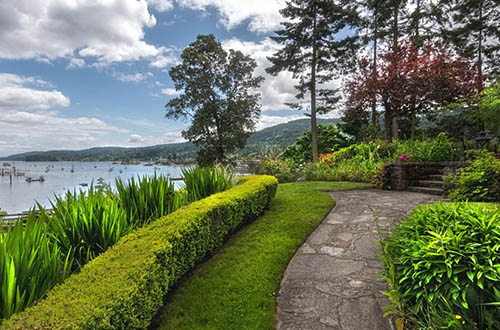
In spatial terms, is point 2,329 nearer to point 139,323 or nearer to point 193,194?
point 139,323

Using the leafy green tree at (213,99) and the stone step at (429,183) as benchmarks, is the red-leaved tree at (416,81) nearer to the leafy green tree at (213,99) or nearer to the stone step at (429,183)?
the stone step at (429,183)

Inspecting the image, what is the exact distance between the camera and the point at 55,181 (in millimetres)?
19344

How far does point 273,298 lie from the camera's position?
231 cm

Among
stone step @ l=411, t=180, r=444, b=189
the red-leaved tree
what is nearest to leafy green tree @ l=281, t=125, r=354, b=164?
the red-leaved tree

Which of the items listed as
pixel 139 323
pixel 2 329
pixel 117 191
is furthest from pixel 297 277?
pixel 117 191

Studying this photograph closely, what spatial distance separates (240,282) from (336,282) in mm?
932

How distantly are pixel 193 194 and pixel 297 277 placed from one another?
7.70ft

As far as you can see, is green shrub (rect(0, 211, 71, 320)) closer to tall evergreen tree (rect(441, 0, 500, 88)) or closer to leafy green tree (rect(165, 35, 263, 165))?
leafy green tree (rect(165, 35, 263, 165))

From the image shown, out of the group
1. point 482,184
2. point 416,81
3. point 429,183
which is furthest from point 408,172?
point 416,81

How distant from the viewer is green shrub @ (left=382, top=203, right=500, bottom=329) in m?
1.37

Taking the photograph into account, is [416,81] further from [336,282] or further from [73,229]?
[73,229]

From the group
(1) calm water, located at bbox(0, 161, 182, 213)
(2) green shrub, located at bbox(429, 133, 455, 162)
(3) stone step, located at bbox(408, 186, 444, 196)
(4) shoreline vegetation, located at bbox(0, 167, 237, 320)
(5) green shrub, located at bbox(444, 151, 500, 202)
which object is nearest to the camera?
(4) shoreline vegetation, located at bbox(0, 167, 237, 320)

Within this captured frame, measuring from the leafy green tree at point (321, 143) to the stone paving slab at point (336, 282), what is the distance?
1183 cm

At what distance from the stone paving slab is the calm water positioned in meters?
2.22
